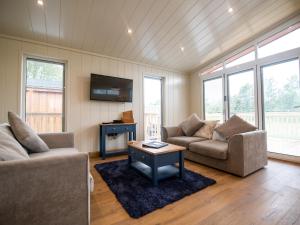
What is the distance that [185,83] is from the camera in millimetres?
5074

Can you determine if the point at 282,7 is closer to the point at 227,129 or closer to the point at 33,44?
the point at 227,129

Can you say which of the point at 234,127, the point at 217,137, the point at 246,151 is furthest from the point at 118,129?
the point at 246,151

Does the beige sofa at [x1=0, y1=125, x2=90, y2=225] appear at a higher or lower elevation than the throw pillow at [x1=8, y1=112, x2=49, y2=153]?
lower

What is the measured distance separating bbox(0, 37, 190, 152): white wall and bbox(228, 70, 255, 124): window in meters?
1.60

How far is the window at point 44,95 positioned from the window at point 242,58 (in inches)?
158

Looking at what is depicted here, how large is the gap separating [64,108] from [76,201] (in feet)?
8.53

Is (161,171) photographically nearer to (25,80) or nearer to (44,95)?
(44,95)

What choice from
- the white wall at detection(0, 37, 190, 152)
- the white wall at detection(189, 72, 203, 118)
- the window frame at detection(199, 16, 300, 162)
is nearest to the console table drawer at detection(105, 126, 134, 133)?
A: the white wall at detection(0, 37, 190, 152)

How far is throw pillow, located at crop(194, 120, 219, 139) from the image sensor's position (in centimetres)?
323

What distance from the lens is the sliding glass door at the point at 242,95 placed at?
3590 millimetres

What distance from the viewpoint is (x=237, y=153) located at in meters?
2.23

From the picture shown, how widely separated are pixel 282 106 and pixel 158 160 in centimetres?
291

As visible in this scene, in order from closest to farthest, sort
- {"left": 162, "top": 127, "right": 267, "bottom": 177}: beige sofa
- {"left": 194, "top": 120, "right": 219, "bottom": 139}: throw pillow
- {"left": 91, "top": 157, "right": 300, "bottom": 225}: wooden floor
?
{"left": 91, "top": 157, "right": 300, "bottom": 225}: wooden floor < {"left": 162, "top": 127, "right": 267, "bottom": 177}: beige sofa < {"left": 194, "top": 120, "right": 219, "bottom": 139}: throw pillow

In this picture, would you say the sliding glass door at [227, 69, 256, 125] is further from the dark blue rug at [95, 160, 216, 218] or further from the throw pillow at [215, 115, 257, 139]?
the dark blue rug at [95, 160, 216, 218]
